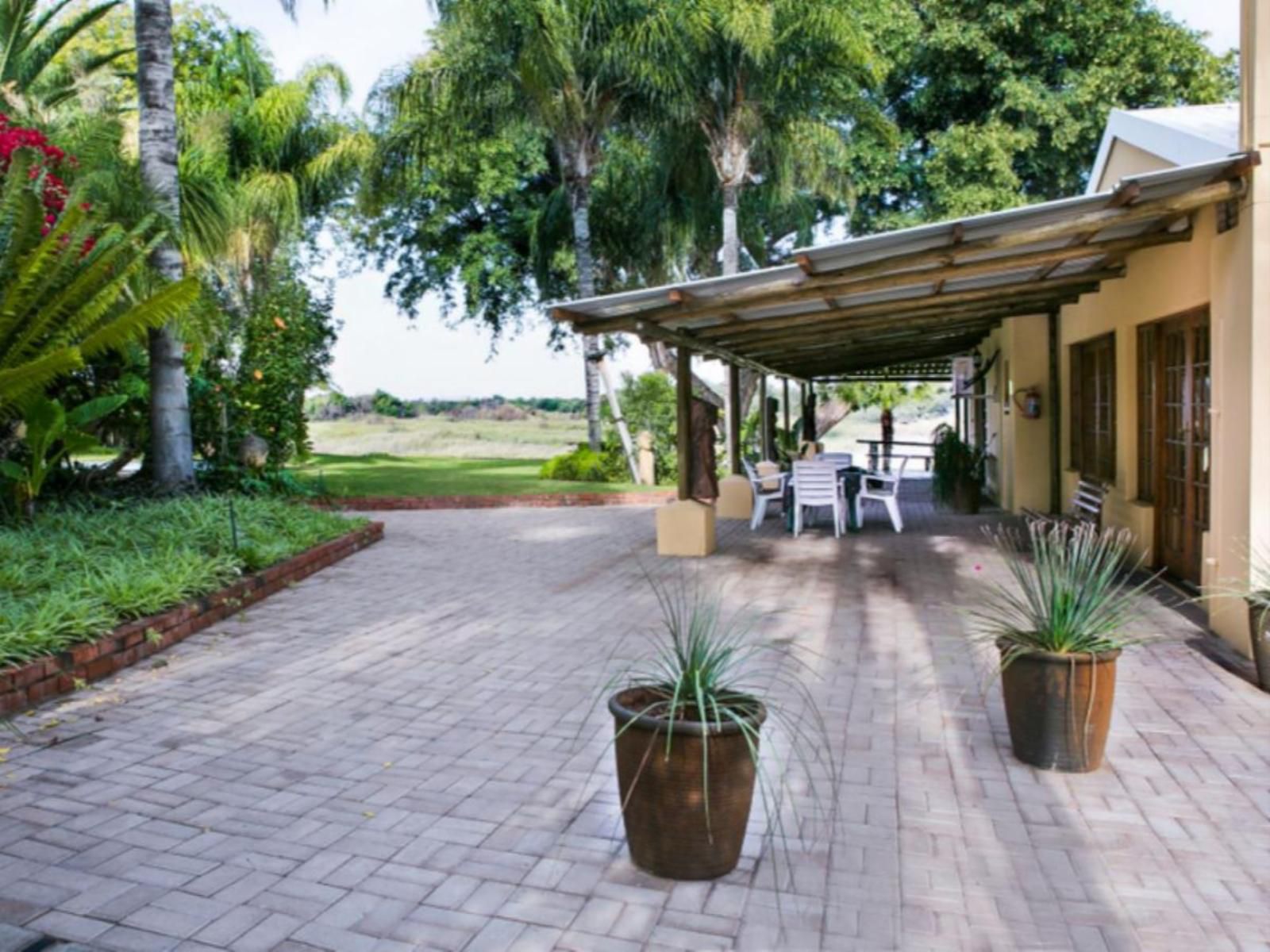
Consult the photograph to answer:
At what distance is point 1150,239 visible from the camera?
7160mm

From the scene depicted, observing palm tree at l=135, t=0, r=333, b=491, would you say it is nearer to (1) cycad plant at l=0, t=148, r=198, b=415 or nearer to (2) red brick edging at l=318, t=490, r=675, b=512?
(1) cycad plant at l=0, t=148, r=198, b=415

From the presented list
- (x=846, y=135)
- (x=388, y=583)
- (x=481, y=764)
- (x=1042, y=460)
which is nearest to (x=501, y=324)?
(x=846, y=135)

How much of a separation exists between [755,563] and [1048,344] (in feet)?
18.1

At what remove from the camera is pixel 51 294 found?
7.75 meters

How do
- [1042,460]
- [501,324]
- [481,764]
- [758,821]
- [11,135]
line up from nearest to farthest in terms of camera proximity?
[758,821] < [481,764] < [11,135] < [1042,460] < [501,324]

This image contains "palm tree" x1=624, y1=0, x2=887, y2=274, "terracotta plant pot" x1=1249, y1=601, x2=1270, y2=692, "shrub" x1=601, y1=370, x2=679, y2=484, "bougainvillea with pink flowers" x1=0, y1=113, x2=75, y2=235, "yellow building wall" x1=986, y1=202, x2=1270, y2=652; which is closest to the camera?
"terracotta plant pot" x1=1249, y1=601, x2=1270, y2=692

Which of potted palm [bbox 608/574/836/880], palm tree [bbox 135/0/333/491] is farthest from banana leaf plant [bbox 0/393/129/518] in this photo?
potted palm [bbox 608/574/836/880]

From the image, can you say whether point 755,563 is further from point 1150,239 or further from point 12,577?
point 12,577

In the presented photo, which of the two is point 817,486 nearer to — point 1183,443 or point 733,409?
point 733,409

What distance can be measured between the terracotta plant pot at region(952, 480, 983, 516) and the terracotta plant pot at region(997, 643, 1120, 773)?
981 centimetres

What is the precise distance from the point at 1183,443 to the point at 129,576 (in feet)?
26.3

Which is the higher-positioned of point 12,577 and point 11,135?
point 11,135

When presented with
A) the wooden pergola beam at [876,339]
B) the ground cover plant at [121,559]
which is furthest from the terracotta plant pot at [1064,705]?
the wooden pergola beam at [876,339]

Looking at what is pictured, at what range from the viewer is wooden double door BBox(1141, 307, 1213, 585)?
23.0 ft
